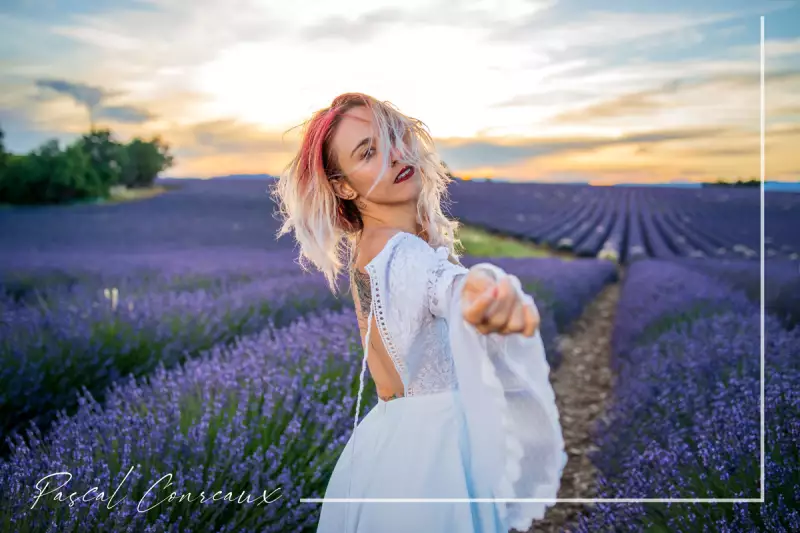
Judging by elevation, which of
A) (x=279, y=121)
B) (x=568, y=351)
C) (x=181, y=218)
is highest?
(x=279, y=121)

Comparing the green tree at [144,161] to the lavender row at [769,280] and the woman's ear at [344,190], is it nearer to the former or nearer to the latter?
→ the woman's ear at [344,190]

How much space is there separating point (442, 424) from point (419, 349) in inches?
6.7

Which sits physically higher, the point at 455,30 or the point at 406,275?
the point at 455,30

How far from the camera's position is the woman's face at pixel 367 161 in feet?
4.41

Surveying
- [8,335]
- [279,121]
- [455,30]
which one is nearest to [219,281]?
[8,335]

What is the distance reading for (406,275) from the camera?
1086 mm

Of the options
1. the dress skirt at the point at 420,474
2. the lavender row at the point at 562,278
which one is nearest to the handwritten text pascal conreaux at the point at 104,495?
the dress skirt at the point at 420,474

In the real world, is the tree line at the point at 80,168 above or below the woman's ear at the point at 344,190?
above

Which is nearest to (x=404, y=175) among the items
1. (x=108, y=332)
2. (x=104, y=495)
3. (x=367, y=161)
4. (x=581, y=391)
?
(x=367, y=161)

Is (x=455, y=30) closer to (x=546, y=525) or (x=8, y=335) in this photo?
(x=546, y=525)

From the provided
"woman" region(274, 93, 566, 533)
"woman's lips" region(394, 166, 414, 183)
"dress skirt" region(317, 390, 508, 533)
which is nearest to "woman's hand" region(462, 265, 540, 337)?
"woman" region(274, 93, 566, 533)

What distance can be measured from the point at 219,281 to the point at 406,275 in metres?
2.19

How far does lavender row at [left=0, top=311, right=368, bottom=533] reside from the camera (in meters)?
1.67

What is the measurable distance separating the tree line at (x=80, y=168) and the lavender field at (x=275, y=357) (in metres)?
0.08
